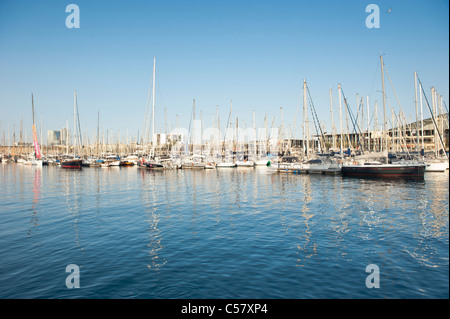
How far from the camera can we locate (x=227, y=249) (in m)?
14.3

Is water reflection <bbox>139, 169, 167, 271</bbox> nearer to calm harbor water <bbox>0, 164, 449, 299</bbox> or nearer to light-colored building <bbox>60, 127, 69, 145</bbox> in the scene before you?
calm harbor water <bbox>0, 164, 449, 299</bbox>

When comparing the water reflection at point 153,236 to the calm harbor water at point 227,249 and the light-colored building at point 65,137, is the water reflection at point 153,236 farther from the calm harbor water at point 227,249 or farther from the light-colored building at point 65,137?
the light-colored building at point 65,137

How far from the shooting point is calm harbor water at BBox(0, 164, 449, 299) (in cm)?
1018

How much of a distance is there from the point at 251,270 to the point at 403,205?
19101 millimetres

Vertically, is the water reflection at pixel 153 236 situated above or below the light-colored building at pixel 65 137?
below

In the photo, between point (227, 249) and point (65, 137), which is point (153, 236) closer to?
point (227, 249)

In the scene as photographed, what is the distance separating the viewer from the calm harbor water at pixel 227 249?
401 inches

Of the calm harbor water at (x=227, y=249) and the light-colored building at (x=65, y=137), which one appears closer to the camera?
the calm harbor water at (x=227, y=249)

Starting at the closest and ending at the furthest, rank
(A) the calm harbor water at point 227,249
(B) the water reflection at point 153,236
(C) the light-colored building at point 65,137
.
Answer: (A) the calm harbor water at point 227,249, (B) the water reflection at point 153,236, (C) the light-colored building at point 65,137

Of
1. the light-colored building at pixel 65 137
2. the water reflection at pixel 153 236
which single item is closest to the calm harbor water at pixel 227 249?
the water reflection at pixel 153 236

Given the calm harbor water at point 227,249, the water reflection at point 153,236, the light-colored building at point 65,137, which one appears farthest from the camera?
the light-colored building at point 65,137

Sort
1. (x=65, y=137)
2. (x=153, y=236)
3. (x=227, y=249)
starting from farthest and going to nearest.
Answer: (x=65, y=137)
(x=153, y=236)
(x=227, y=249)

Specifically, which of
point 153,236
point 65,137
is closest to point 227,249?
point 153,236
